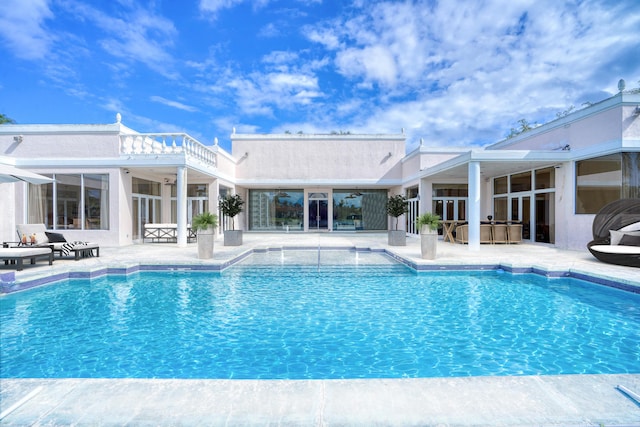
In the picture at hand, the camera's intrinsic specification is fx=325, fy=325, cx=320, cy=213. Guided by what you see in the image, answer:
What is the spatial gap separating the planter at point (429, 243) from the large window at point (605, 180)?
5902 millimetres

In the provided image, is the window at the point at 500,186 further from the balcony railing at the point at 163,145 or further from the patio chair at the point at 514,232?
the balcony railing at the point at 163,145

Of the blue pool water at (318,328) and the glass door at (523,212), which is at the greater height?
the glass door at (523,212)

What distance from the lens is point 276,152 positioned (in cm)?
1975

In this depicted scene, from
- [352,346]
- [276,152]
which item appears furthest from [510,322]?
[276,152]

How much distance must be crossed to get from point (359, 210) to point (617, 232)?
13717mm

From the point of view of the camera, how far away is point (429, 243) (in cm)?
920

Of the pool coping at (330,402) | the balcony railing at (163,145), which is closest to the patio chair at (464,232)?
the pool coping at (330,402)

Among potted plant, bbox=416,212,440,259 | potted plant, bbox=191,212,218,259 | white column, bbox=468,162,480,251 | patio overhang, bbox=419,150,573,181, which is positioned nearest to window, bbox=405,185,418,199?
patio overhang, bbox=419,150,573,181

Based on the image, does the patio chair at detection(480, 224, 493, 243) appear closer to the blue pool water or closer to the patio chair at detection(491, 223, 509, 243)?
the patio chair at detection(491, 223, 509, 243)

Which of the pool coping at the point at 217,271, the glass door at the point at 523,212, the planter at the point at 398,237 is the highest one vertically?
the glass door at the point at 523,212

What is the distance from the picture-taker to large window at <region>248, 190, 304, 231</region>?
2122cm

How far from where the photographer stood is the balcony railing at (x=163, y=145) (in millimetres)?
12909

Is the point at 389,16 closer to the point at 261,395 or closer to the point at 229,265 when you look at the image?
the point at 229,265

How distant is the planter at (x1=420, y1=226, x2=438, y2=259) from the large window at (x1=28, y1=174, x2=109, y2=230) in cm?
1163
